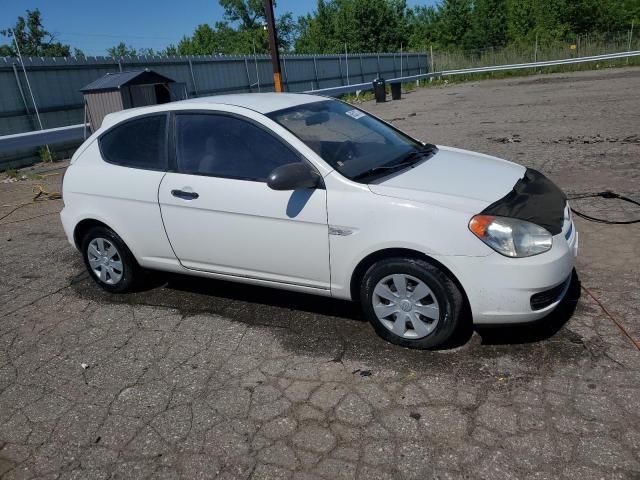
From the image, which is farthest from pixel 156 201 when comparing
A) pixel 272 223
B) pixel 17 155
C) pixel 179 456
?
pixel 17 155

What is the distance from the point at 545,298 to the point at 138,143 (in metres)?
3.24

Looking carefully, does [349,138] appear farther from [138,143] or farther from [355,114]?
[138,143]

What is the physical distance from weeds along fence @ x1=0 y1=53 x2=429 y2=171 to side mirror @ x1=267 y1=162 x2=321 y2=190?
34.8 feet

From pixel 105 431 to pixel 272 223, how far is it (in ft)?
5.27

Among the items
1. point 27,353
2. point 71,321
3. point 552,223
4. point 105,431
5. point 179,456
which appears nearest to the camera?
point 179,456

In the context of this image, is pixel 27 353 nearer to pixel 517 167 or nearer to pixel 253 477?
pixel 253 477

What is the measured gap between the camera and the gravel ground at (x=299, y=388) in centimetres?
257

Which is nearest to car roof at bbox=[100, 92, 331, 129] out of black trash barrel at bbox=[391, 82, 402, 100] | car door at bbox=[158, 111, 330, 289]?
car door at bbox=[158, 111, 330, 289]

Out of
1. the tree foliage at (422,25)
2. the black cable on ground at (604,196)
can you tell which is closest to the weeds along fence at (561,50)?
the tree foliage at (422,25)

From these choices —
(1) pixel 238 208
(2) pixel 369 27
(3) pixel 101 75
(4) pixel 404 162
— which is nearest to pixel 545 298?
(4) pixel 404 162

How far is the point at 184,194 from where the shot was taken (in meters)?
3.95

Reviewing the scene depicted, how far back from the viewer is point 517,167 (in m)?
4.09

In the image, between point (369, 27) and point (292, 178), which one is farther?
point (369, 27)

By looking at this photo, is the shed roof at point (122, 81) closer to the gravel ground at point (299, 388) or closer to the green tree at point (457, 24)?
the gravel ground at point (299, 388)
